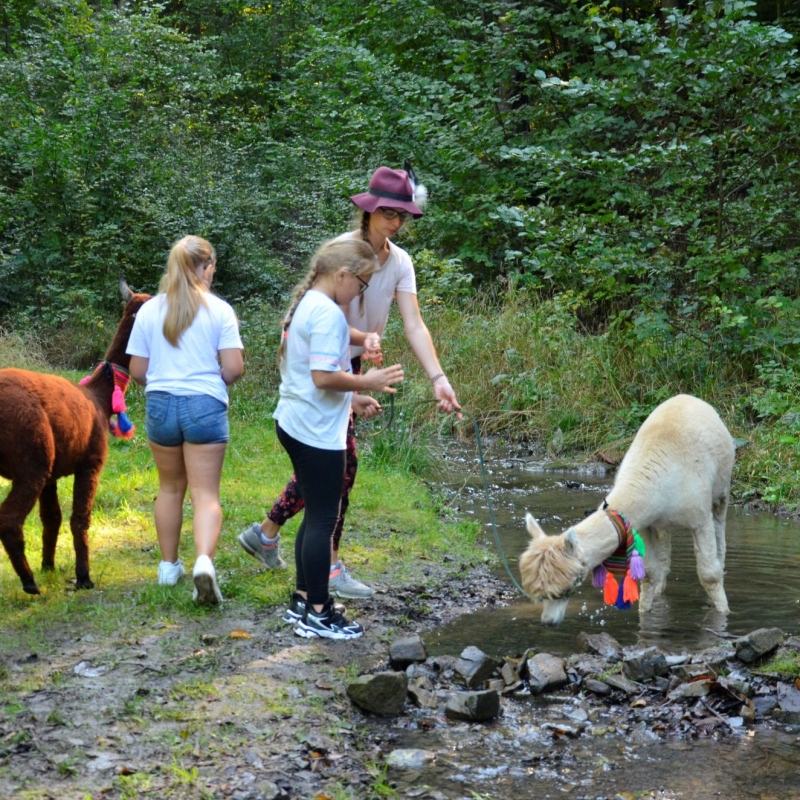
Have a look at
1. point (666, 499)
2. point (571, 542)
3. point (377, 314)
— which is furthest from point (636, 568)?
point (377, 314)

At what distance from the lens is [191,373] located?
534 cm

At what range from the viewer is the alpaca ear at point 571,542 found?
5.51 meters

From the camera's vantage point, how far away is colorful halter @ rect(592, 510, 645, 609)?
5.71 m

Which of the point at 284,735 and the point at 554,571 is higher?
the point at 554,571

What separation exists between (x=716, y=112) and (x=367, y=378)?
8438 millimetres

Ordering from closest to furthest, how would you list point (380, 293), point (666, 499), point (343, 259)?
point (343, 259)
point (380, 293)
point (666, 499)

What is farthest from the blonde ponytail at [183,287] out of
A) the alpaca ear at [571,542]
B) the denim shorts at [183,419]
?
the alpaca ear at [571,542]

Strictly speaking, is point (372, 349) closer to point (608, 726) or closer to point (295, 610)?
point (295, 610)

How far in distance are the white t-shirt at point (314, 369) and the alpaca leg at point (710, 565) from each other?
2763 millimetres

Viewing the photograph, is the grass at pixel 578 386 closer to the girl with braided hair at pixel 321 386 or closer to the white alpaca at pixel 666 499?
the white alpaca at pixel 666 499

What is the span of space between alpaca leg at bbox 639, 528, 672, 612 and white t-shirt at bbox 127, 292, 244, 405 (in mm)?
3051

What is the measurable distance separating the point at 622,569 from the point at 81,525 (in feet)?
10.3

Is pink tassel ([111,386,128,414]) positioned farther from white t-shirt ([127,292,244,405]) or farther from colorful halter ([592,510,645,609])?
colorful halter ([592,510,645,609])

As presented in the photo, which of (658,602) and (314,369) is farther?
(658,602)
